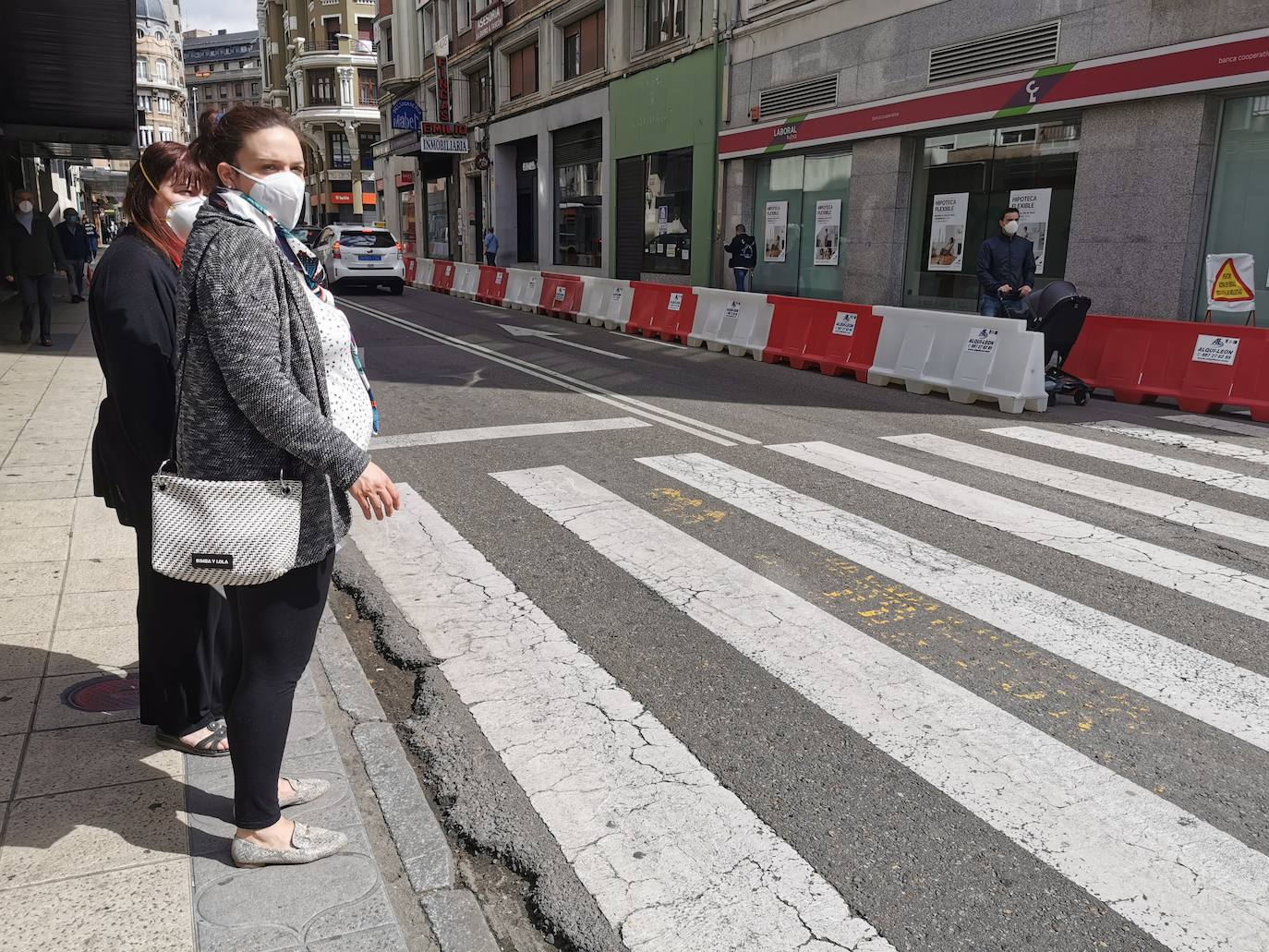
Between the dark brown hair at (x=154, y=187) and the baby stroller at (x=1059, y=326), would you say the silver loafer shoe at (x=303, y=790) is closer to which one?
the dark brown hair at (x=154, y=187)

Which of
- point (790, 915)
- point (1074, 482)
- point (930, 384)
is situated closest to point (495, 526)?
point (790, 915)

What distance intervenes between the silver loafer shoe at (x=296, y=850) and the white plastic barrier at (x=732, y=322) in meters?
11.5

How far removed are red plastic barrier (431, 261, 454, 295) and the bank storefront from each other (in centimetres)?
1005

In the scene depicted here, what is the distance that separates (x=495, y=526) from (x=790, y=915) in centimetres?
356

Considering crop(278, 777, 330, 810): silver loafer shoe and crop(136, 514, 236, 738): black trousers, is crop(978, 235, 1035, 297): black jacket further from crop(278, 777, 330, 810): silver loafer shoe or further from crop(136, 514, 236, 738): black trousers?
crop(278, 777, 330, 810): silver loafer shoe

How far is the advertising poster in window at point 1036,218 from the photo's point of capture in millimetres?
14711

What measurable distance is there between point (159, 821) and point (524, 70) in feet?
120

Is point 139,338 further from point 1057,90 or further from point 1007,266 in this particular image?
point 1057,90

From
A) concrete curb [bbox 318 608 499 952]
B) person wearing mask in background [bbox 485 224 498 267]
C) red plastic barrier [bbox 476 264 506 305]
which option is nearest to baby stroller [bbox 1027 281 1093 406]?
concrete curb [bbox 318 608 499 952]

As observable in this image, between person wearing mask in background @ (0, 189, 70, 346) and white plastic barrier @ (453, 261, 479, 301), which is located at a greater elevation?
person wearing mask in background @ (0, 189, 70, 346)

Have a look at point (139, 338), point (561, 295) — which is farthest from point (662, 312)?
point (139, 338)

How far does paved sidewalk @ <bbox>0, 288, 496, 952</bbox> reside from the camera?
236 cm

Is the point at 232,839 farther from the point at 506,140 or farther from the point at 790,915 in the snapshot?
the point at 506,140

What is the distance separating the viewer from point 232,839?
2.65 meters
